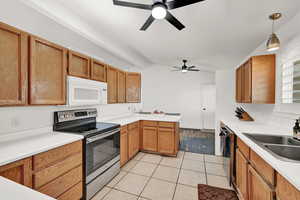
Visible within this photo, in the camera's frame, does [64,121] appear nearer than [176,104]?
Yes

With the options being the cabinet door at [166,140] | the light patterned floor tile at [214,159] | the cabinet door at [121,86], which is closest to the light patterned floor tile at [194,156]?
the light patterned floor tile at [214,159]

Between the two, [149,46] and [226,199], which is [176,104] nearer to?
[149,46]

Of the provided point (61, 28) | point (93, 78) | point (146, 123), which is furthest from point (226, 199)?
point (61, 28)

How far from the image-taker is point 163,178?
233 cm

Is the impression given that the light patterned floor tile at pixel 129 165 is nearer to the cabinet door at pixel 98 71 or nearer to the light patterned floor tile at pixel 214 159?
the light patterned floor tile at pixel 214 159

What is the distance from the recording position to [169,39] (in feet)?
8.87

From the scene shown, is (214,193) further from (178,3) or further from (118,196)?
(178,3)

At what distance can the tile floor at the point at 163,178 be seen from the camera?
1.92 metres

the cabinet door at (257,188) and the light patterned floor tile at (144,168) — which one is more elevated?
the cabinet door at (257,188)

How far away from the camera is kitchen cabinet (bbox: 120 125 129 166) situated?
2.60m

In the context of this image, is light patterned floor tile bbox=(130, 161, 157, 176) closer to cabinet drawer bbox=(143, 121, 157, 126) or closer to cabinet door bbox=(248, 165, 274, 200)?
cabinet drawer bbox=(143, 121, 157, 126)

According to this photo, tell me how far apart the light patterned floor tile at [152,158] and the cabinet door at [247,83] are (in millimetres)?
2106

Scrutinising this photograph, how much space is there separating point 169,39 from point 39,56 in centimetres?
215

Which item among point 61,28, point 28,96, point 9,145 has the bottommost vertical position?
point 9,145
